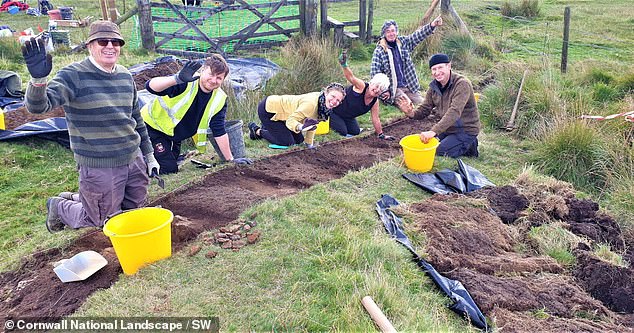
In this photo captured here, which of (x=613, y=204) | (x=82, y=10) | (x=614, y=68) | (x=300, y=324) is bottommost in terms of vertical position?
(x=613, y=204)

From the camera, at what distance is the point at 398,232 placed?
3.82 m

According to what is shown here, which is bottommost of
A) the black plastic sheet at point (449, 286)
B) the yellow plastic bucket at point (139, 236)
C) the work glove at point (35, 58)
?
the black plastic sheet at point (449, 286)

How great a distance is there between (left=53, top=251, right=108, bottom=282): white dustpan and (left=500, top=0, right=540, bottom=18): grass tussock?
1605cm

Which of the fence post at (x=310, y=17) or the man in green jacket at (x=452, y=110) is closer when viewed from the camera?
the man in green jacket at (x=452, y=110)

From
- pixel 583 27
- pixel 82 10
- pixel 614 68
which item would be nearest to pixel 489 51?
pixel 614 68

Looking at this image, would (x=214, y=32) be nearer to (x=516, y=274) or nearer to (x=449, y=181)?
(x=449, y=181)

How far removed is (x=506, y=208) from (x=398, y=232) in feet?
4.85

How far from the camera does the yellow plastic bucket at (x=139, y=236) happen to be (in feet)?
10.0

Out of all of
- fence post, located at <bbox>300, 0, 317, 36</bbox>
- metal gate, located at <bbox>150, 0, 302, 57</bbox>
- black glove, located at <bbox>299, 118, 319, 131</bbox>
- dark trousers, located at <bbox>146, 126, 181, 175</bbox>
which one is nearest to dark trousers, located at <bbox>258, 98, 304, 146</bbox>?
black glove, located at <bbox>299, 118, 319, 131</bbox>

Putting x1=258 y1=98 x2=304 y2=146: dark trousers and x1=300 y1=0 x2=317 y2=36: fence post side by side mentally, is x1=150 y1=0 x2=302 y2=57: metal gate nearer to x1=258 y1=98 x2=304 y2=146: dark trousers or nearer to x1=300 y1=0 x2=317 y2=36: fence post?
x1=300 y1=0 x2=317 y2=36: fence post

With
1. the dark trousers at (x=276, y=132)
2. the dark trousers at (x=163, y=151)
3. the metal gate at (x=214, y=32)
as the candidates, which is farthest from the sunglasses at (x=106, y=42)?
the metal gate at (x=214, y=32)

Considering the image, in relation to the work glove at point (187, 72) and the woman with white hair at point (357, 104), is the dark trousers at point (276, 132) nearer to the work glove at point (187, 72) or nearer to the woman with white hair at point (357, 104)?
the woman with white hair at point (357, 104)

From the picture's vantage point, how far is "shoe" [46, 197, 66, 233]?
3.96 m

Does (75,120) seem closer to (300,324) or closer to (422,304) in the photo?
(300,324)
